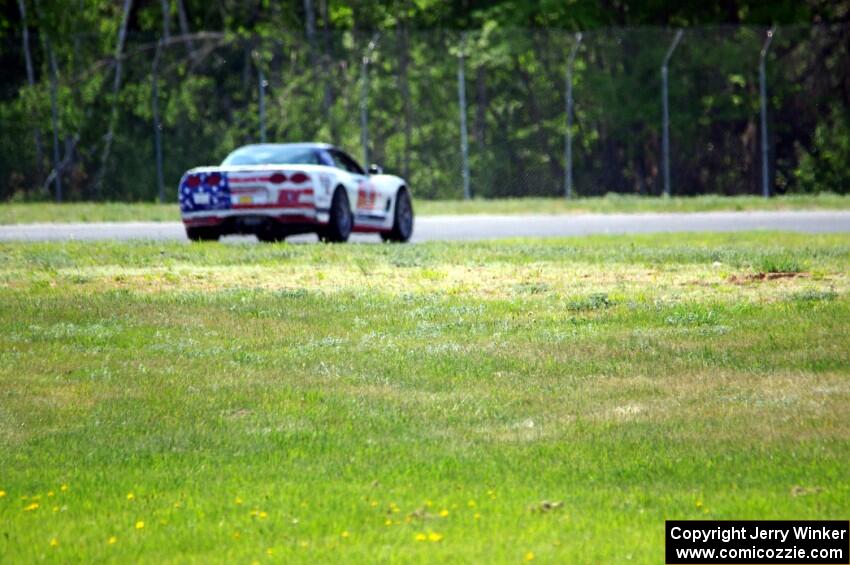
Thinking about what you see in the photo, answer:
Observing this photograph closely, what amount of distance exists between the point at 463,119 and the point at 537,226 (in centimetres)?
701

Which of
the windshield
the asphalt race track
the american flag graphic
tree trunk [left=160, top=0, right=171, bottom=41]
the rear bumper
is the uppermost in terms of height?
tree trunk [left=160, top=0, right=171, bottom=41]

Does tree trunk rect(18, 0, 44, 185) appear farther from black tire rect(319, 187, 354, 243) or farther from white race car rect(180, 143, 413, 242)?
black tire rect(319, 187, 354, 243)

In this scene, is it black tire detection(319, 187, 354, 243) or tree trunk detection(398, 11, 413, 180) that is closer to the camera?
black tire detection(319, 187, 354, 243)

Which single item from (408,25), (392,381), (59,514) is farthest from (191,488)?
(408,25)

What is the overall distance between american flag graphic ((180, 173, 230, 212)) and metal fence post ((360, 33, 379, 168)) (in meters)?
11.3

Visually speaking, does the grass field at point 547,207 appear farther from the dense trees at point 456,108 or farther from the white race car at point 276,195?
the white race car at point 276,195

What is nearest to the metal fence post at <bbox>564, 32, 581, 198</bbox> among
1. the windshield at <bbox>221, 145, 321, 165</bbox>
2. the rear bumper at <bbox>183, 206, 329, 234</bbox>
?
the windshield at <bbox>221, 145, 321, 165</bbox>

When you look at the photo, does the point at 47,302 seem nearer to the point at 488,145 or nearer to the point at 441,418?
the point at 441,418

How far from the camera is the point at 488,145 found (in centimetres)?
3203

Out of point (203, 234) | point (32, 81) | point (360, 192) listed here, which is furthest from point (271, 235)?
point (32, 81)

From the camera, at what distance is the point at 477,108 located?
32125 millimetres

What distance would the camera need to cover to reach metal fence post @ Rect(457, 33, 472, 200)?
103ft

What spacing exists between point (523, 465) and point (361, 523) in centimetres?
125

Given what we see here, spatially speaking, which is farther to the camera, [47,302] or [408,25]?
[408,25]
